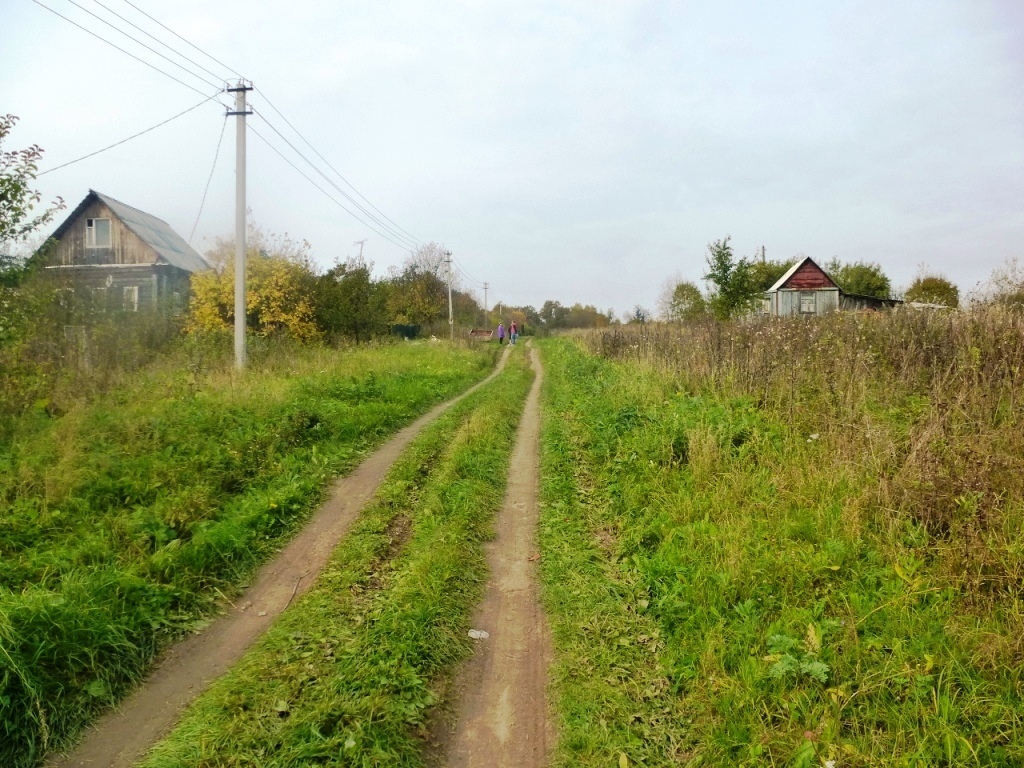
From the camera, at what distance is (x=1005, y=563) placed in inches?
132

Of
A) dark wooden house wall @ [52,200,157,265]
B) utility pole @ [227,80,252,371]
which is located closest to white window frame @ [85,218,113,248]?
dark wooden house wall @ [52,200,157,265]

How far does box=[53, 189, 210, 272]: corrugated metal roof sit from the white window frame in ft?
2.18

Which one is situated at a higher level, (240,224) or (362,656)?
(240,224)

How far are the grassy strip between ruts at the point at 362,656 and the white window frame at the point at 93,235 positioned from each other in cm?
2806

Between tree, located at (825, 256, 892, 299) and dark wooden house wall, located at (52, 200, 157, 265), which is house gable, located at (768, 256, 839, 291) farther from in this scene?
dark wooden house wall, located at (52, 200, 157, 265)

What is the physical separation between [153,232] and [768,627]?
3331cm

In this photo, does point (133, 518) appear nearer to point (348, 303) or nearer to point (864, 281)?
point (348, 303)

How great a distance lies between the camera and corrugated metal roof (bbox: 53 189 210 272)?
86.8 ft

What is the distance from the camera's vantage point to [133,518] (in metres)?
4.93

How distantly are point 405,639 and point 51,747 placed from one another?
1.83 metres

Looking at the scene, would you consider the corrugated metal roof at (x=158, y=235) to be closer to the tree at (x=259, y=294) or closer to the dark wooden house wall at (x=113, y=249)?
the dark wooden house wall at (x=113, y=249)

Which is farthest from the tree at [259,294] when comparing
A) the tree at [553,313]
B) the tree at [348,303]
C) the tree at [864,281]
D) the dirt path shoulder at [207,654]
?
the tree at [553,313]

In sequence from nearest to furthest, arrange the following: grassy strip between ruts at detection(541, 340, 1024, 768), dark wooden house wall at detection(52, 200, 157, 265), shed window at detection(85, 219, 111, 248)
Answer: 1. grassy strip between ruts at detection(541, 340, 1024, 768)
2. dark wooden house wall at detection(52, 200, 157, 265)
3. shed window at detection(85, 219, 111, 248)

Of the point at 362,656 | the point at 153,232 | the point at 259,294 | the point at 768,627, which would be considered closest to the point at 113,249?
the point at 153,232
